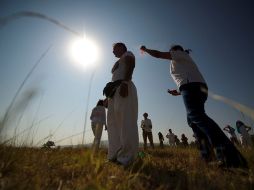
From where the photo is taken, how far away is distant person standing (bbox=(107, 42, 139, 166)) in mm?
3936


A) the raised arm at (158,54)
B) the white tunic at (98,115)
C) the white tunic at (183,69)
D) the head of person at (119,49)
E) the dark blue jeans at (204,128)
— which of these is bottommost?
the dark blue jeans at (204,128)

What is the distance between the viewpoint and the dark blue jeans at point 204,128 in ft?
10.5

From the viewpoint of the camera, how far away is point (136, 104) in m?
4.30

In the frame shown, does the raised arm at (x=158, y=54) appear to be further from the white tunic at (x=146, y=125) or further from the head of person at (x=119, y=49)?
the white tunic at (x=146, y=125)

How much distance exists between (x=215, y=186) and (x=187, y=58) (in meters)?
2.41

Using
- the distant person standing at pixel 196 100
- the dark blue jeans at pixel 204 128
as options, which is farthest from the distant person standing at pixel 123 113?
the dark blue jeans at pixel 204 128

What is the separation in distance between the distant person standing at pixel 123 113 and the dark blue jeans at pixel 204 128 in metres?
0.85

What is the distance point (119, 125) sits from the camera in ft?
14.1

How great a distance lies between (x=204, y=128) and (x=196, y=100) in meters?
0.47

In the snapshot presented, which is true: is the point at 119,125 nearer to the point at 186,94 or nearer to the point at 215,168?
the point at 186,94

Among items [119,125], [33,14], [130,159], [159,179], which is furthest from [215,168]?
[33,14]

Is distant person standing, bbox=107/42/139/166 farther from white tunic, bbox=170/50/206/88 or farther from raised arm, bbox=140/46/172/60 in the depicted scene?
white tunic, bbox=170/50/206/88

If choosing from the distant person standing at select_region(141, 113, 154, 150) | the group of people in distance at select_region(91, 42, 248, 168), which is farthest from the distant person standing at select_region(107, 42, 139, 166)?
the distant person standing at select_region(141, 113, 154, 150)

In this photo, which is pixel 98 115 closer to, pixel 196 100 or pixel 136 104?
pixel 136 104
